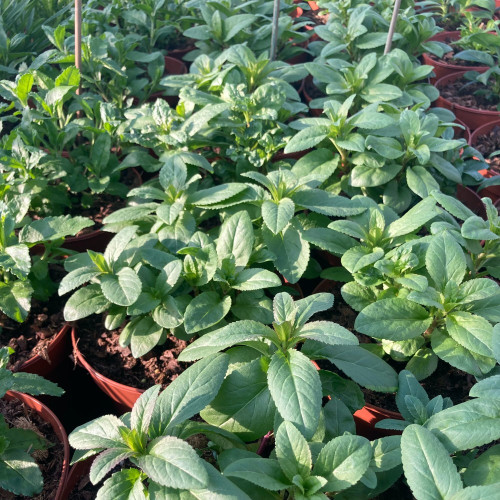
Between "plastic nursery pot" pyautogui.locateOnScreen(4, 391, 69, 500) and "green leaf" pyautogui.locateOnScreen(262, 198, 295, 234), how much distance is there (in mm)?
775

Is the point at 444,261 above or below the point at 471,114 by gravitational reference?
above

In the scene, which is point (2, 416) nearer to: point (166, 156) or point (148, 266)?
point (148, 266)

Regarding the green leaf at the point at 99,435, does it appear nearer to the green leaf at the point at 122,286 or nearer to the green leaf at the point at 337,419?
the green leaf at the point at 122,286

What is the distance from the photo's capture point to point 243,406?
1.28 meters

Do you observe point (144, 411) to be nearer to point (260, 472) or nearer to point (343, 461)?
point (260, 472)

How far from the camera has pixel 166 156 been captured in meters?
1.90

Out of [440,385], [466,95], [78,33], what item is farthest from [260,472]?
[466,95]

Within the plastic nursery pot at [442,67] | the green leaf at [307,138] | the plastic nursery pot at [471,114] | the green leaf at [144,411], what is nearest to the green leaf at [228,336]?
the green leaf at [144,411]

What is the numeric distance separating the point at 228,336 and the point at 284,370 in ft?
0.49

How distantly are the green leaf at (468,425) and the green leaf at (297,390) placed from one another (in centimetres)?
27

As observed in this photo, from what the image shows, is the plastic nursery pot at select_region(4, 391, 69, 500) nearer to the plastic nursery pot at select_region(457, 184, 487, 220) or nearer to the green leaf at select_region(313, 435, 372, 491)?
the green leaf at select_region(313, 435, 372, 491)

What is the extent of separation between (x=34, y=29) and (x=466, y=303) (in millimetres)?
2495

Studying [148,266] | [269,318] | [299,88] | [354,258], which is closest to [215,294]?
[269,318]

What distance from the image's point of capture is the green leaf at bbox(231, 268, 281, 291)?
4.70ft
